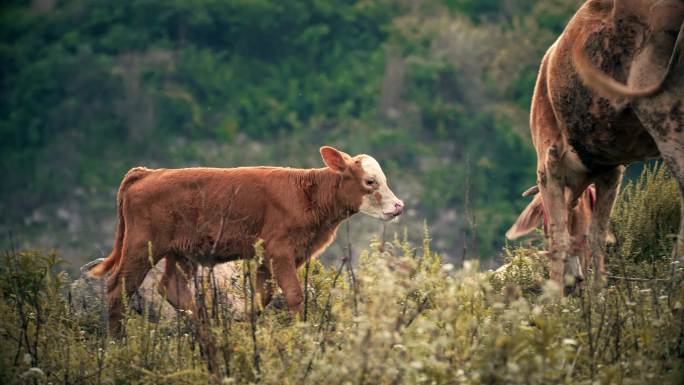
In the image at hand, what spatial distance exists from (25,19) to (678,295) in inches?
1739

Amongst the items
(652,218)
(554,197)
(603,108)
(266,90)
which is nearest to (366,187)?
(554,197)

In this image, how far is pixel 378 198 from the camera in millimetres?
10609

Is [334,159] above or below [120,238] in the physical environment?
above

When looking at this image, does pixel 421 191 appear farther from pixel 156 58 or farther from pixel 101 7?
pixel 101 7

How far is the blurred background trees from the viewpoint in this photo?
42.0 m

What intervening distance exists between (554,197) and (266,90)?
37300mm

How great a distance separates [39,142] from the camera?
4528cm

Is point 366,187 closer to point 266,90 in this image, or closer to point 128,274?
point 128,274

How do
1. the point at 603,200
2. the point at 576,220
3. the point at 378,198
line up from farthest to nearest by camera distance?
the point at 576,220, the point at 378,198, the point at 603,200

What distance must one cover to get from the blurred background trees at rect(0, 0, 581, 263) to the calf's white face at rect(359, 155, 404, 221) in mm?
28962

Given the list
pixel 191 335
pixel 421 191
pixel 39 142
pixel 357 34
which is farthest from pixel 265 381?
pixel 357 34

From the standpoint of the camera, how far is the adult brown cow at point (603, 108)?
8328 millimetres

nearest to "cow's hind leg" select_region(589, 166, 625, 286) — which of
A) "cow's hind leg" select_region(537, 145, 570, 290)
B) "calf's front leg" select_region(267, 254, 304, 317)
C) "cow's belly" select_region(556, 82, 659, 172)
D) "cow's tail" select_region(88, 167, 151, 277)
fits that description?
"cow's hind leg" select_region(537, 145, 570, 290)

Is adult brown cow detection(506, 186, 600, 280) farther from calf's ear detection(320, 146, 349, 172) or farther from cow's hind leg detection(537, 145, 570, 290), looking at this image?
calf's ear detection(320, 146, 349, 172)
